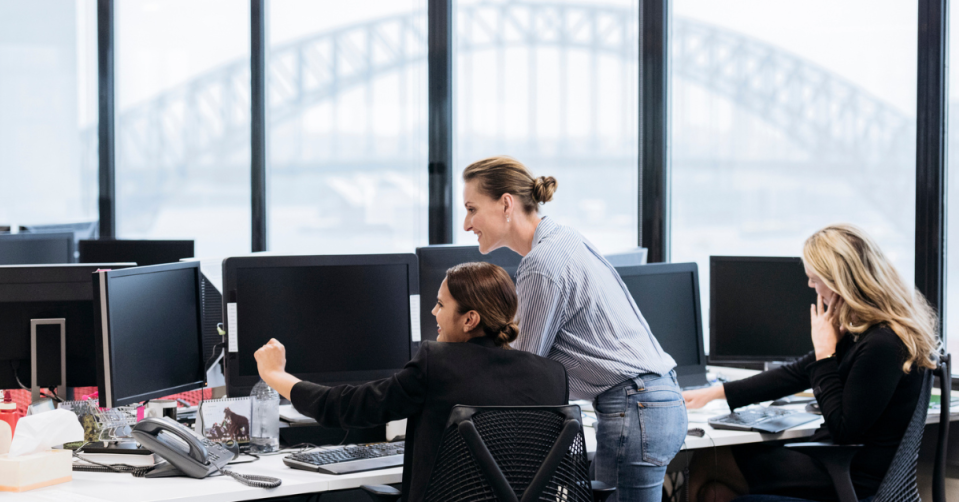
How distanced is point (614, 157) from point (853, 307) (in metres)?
1.84

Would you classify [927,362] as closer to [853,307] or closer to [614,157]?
[853,307]

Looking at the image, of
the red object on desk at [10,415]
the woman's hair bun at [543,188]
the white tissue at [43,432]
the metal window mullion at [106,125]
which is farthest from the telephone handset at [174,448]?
the metal window mullion at [106,125]

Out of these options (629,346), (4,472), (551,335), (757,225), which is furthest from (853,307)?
(4,472)

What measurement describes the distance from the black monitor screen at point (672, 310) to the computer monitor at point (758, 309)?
0.62ft

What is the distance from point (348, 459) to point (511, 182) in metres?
0.78

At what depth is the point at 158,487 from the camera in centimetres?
181

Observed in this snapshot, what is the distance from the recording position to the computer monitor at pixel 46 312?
2186mm

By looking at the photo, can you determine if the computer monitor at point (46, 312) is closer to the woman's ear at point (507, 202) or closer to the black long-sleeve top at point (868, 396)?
the woman's ear at point (507, 202)

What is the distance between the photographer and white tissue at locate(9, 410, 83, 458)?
69.5 inches

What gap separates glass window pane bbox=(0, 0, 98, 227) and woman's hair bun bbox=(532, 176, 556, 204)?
13.5 ft

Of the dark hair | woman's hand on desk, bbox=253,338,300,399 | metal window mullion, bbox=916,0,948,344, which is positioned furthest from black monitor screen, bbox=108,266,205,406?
metal window mullion, bbox=916,0,948,344

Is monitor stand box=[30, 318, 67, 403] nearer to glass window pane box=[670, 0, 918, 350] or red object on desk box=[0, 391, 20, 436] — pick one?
red object on desk box=[0, 391, 20, 436]

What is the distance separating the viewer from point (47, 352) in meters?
2.20

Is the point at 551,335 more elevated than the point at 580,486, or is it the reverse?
the point at 551,335
